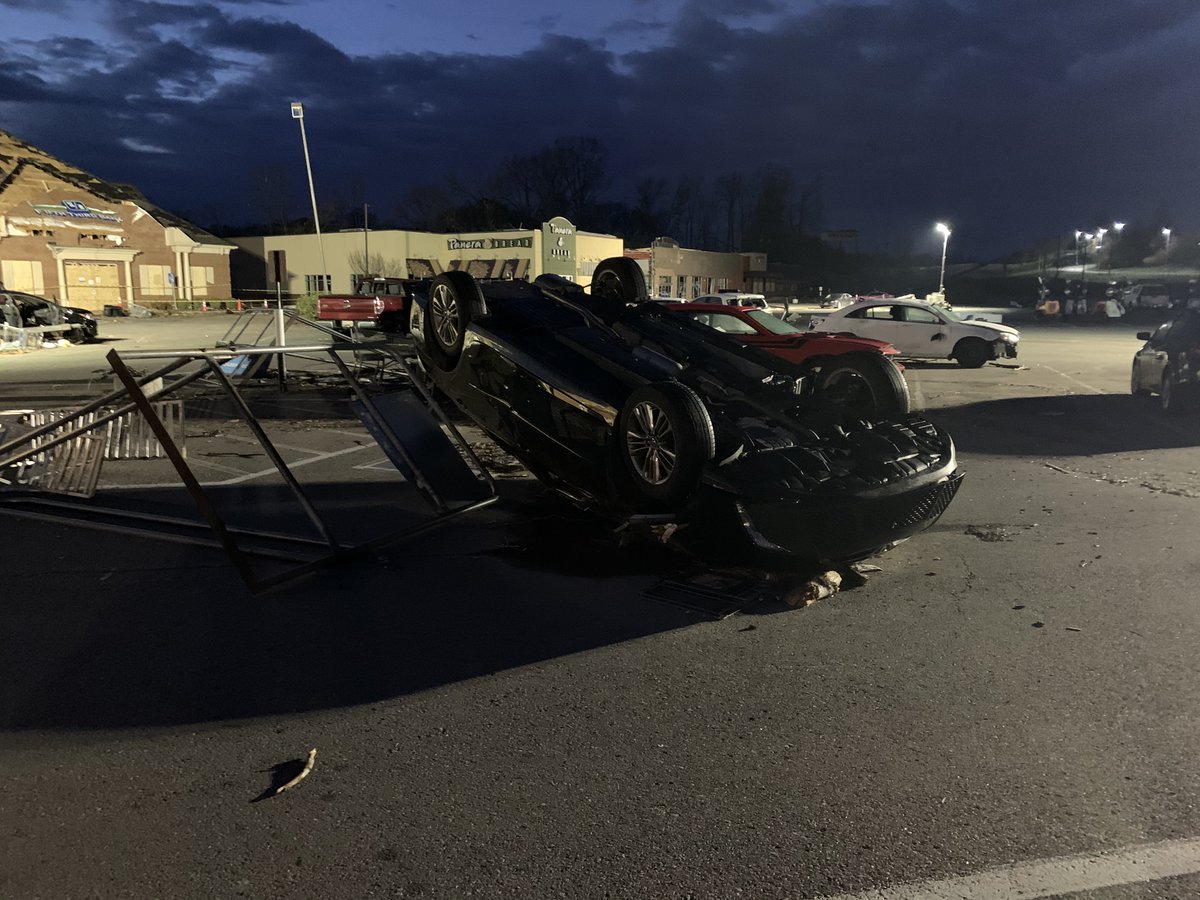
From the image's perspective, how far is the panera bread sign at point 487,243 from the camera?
53375 mm

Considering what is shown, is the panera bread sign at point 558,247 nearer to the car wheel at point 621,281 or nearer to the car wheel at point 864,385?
the car wheel at point 621,281

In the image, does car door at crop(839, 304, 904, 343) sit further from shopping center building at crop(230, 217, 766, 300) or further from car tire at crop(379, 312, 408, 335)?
shopping center building at crop(230, 217, 766, 300)

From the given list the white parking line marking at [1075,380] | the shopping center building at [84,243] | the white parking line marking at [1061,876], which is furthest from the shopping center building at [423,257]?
the white parking line marking at [1061,876]

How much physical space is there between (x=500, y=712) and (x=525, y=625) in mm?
1010

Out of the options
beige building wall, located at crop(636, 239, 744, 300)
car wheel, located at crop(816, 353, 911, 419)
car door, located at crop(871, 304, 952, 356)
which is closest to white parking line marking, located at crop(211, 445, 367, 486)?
car wheel, located at crop(816, 353, 911, 419)

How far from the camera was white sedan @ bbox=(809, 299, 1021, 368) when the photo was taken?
18.9 meters

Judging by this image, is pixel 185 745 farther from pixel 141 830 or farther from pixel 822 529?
pixel 822 529

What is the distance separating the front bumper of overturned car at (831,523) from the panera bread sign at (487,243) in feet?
164

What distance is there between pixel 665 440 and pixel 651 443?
0.12m

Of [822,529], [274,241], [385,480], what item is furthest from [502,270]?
[822,529]

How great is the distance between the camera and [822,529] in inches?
191

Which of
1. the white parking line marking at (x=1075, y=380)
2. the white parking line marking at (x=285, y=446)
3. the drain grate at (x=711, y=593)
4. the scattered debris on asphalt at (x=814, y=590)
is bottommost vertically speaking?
the drain grate at (x=711, y=593)

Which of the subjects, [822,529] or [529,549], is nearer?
[822,529]

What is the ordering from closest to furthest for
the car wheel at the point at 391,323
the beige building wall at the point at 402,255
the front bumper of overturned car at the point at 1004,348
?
1. the car wheel at the point at 391,323
2. the front bumper of overturned car at the point at 1004,348
3. the beige building wall at the point at 402,255
